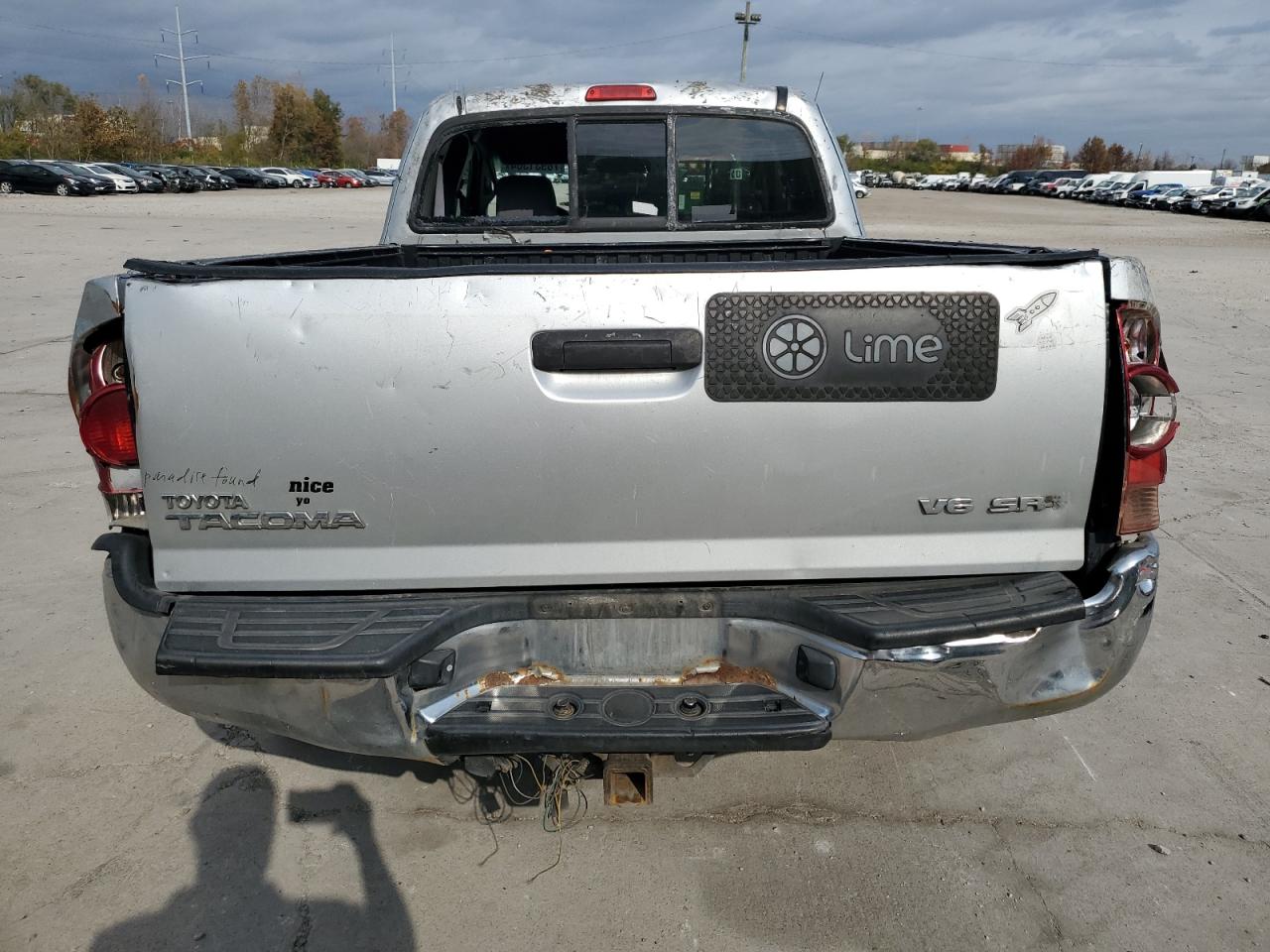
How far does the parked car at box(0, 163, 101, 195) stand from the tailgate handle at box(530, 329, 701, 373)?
4412 centimetres

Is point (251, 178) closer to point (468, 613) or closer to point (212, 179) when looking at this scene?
point (212, 179)

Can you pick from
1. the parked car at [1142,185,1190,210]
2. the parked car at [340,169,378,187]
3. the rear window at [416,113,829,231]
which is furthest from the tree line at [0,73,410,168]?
the rear window at [416,113,829,231]

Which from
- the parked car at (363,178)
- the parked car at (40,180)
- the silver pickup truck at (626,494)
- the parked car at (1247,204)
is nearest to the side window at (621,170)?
the silver pickup truck at (626,494)

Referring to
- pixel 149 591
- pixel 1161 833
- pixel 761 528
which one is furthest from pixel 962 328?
pixel 149 591

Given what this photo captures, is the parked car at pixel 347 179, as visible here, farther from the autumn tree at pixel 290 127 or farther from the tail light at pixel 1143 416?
the tail light at pixel 1143 416

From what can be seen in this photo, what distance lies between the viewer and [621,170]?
4277 millimetres

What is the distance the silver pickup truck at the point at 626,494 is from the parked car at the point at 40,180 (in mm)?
43448

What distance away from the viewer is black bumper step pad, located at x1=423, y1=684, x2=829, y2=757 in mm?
2193

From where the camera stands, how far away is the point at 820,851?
2.81m

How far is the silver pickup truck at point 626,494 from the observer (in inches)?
85.0

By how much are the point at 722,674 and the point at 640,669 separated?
0.21 meters

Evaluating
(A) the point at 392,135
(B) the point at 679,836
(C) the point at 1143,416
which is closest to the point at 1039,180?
(C) the point at 1143,416

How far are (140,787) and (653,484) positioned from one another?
2.08 meters

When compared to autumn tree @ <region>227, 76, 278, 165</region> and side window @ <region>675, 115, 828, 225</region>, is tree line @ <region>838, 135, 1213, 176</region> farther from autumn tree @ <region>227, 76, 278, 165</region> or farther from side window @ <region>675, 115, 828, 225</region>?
side window @ <region>675, 115, 828, 225</region>
